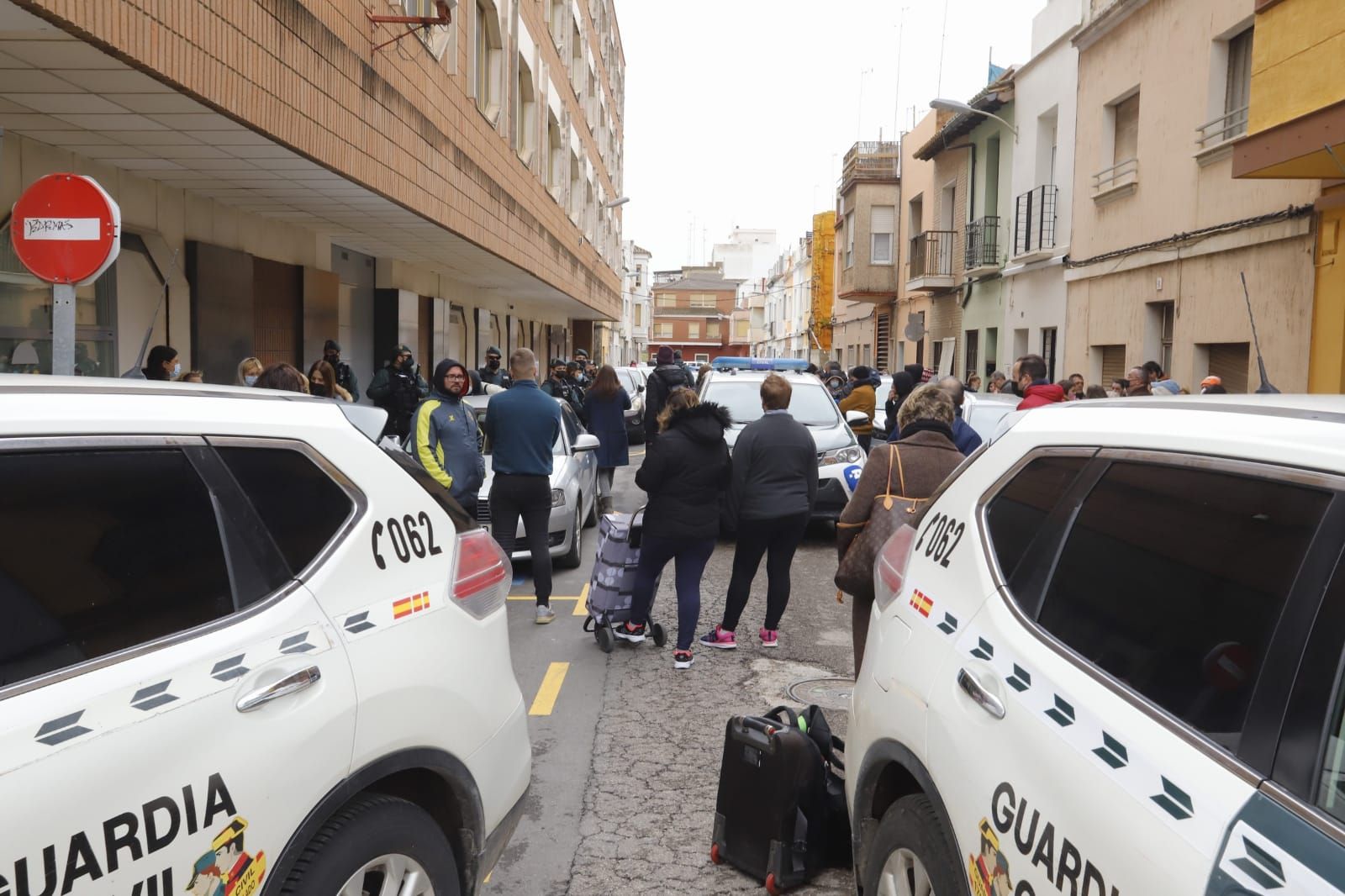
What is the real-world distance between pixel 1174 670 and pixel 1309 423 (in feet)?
1.67

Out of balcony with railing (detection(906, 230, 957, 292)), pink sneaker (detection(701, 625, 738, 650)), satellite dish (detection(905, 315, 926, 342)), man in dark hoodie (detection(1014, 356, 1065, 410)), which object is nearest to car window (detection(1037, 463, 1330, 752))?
pink sneaker (detection(701, 625, 738, 650))

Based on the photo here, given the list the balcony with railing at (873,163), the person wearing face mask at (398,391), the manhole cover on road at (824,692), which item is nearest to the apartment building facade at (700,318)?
the balcony with railing at (873,163)

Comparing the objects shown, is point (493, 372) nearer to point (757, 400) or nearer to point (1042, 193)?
point (757, 400)

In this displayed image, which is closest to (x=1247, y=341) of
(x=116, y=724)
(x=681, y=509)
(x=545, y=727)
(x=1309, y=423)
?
(x=681, y=509)

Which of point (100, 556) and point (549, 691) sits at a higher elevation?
point (100, 556)

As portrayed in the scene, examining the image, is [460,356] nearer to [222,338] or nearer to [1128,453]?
[222,338]

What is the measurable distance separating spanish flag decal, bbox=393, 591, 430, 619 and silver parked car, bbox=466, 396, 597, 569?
5334 mm

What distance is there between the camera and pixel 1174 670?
2053 millimetres

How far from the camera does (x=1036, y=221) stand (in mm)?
20875

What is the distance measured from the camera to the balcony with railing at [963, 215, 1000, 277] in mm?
23797

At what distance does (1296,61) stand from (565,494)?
8.01 meters

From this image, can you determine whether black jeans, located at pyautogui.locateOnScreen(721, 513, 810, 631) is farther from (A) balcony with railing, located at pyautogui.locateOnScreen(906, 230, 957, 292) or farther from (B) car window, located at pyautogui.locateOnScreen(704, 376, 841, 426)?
(A) balcony with railing, located at pyautogui.locateOnScreen(906, 230, 957, 292)

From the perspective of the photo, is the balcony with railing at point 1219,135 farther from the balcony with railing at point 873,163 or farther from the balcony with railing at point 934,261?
the balcony with railing at point 873,163

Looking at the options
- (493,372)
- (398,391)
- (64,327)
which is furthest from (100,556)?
(493,372)
